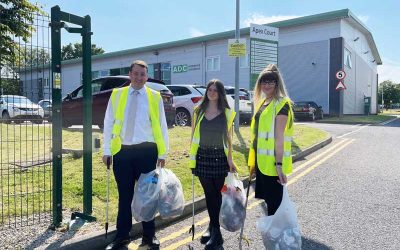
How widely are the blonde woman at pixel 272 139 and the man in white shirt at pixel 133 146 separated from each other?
1.10 meters

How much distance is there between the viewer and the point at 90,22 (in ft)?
16.8

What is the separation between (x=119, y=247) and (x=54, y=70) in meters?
2.22

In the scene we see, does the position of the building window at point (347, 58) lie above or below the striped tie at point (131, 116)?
above

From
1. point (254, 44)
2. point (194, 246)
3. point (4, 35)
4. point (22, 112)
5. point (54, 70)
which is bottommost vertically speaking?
point (194, 246)

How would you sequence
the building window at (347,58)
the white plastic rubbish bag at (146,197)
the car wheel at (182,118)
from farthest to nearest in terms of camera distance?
1. the building window at (347,58)
2. the car wheel at (182,118)
3. the white plastic rubbish bag at (146,197)

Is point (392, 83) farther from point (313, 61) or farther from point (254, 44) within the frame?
point (254, 44)

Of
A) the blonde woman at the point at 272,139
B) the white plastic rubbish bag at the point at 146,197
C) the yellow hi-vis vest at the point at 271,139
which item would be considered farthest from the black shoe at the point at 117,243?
the yellow hi-vis vest at the point at 271,139

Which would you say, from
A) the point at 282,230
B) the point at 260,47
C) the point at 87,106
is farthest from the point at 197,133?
the point at 260,47

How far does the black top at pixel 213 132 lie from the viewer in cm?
429

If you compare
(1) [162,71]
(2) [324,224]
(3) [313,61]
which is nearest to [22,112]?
(2) [324,224]

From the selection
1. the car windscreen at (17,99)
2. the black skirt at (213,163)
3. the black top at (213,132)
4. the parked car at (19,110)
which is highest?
the car windscreen at (17,99)

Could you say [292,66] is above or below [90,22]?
above

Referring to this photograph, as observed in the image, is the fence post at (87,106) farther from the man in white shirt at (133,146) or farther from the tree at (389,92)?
the tree at (389,92)

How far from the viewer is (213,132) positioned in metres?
4.29
